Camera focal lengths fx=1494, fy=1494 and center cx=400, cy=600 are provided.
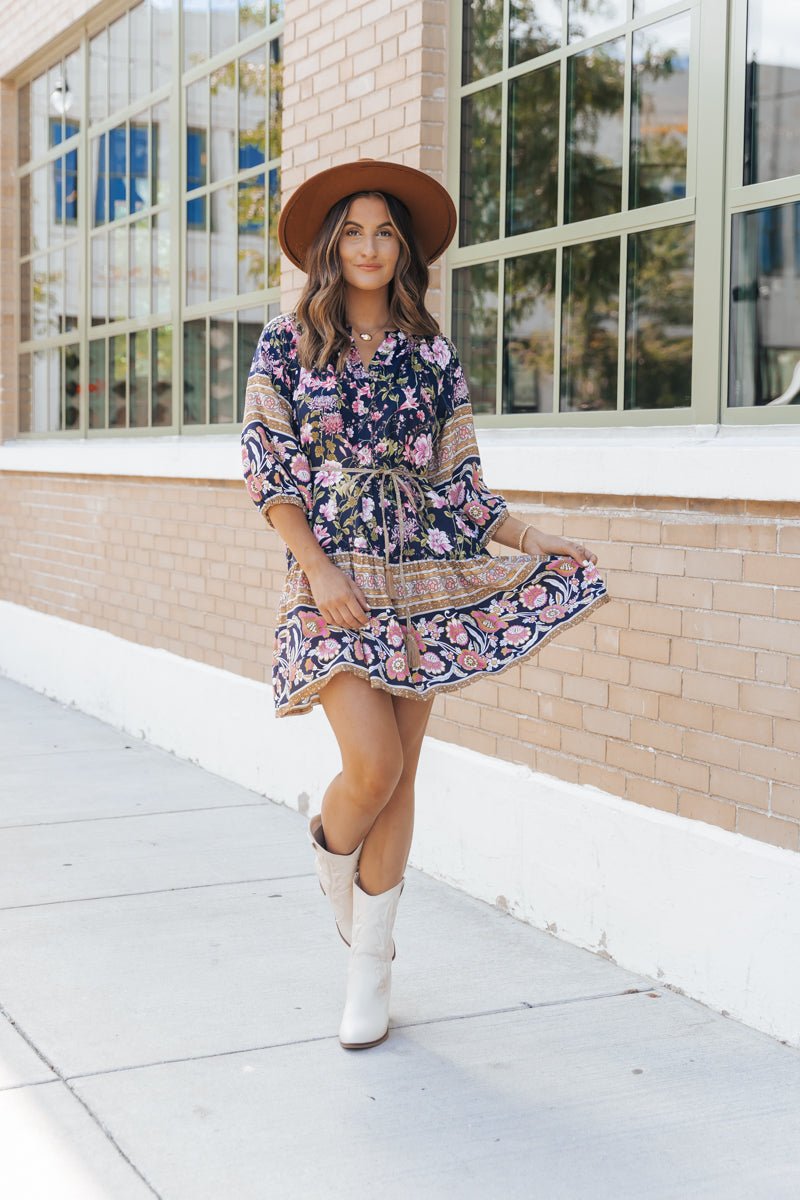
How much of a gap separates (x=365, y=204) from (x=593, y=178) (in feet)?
4.35

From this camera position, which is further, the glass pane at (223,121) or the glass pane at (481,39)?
the glass pane at (223,121)

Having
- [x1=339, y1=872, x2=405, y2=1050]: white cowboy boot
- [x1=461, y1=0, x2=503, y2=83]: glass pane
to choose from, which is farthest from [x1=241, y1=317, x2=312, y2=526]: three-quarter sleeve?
[x1=461, y1=0, x2=503, y2=83]: glass pane

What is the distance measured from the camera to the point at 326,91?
5910 mm

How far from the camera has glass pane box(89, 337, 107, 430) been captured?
8.84 m

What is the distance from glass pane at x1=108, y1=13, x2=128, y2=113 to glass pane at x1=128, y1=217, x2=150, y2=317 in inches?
30.6

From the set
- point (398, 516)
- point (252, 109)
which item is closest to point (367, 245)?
point (398, 516)

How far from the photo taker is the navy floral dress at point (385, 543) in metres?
3.48

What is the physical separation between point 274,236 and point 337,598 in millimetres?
3724

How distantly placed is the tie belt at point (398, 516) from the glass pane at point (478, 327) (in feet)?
5.50

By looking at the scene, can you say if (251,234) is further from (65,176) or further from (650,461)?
(650,461)

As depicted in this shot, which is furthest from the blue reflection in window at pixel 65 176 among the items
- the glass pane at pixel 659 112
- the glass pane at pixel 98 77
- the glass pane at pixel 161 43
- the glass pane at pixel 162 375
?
the glass pane at pixel 659 112

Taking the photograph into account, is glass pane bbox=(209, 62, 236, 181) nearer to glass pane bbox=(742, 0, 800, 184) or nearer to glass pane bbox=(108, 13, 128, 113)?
glass pane bbox=(108, 13, 128, 113)

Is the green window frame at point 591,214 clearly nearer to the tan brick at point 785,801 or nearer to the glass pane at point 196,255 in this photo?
the tan brick at point 785,801

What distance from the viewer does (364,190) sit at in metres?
3.63
